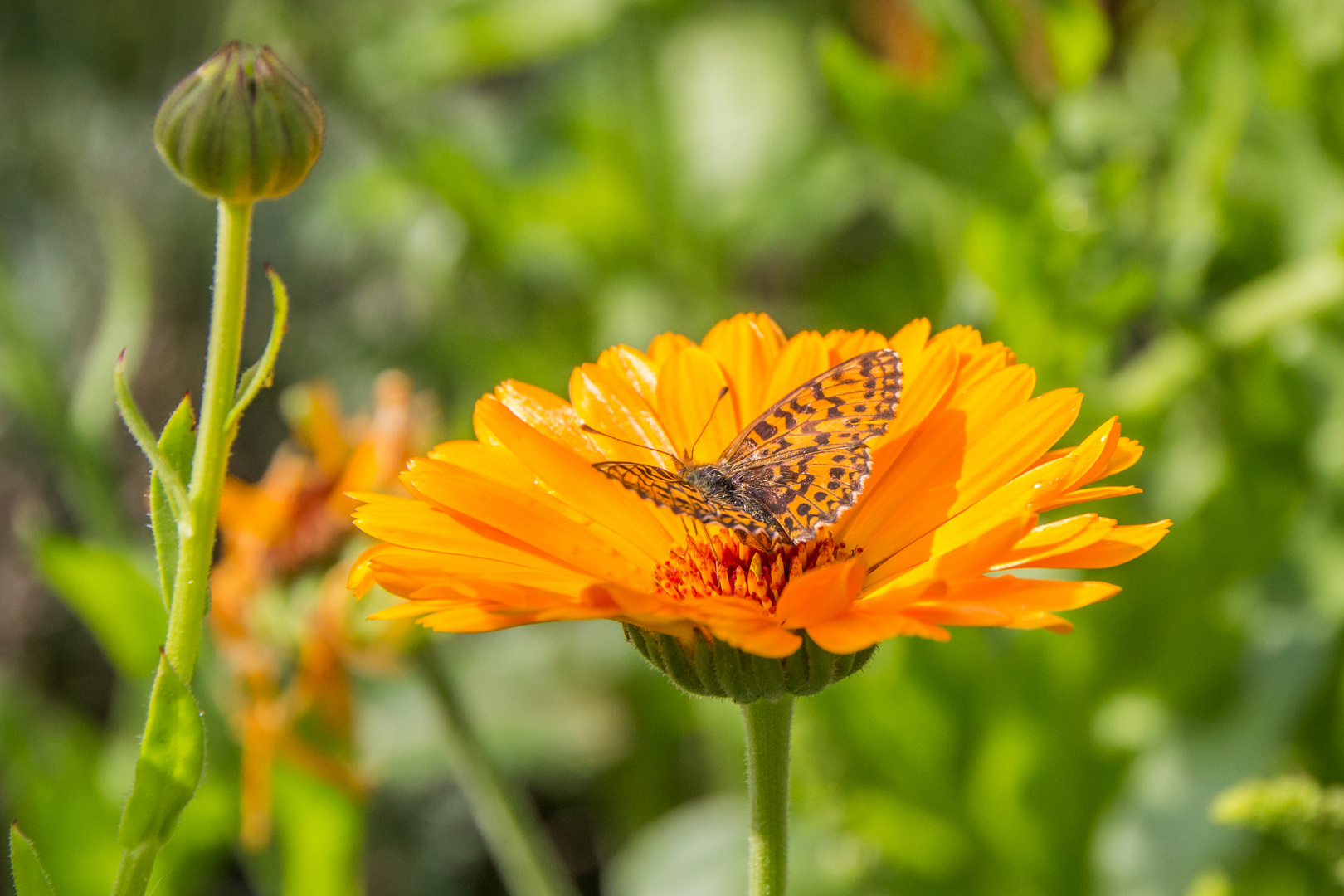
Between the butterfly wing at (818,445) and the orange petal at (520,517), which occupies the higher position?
the butterfly wing at (818,445)

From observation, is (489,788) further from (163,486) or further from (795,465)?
(163,486)

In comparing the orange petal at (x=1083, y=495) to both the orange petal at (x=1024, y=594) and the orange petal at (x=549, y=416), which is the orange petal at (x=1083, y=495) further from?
the orange petal at (x=549, y=416)

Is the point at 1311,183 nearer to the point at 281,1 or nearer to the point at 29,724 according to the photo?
the point at 281,1

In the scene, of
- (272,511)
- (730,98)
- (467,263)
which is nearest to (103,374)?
(272,511)

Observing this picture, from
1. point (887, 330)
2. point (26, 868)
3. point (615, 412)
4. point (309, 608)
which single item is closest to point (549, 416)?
point (615, 412)

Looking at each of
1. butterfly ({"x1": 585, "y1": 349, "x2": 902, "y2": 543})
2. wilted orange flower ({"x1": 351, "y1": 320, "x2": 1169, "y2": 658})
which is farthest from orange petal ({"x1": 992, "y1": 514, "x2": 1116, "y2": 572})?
butterfly ({"x1": 585, "y1": 349, "x2": 902, "y2": 543})

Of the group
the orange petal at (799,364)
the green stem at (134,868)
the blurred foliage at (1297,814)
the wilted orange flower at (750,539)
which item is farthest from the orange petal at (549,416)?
the blurred foliage at (1297,814)

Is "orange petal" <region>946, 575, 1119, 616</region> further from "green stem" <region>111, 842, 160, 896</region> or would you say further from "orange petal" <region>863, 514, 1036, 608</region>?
"green stem" <region>111, 842, 160, 896</region>

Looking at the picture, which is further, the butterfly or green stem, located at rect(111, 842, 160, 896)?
the butterfly
